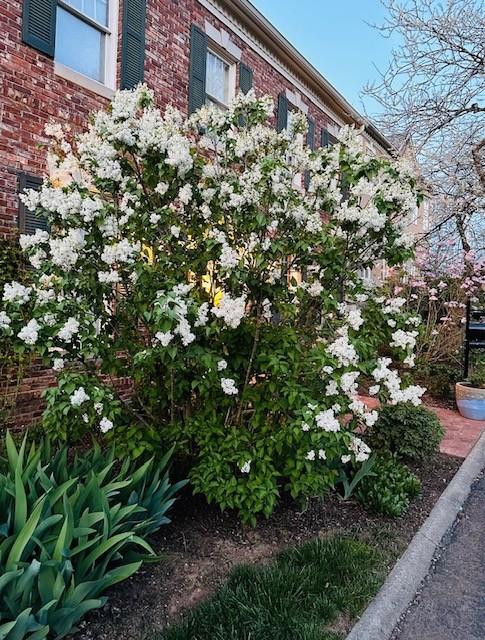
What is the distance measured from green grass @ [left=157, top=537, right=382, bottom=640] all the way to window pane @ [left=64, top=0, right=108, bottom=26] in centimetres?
631

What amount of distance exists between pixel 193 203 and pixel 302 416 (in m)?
1.57

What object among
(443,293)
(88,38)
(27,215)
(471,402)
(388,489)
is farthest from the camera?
(443,293)

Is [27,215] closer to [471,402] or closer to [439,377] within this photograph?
[471,402]

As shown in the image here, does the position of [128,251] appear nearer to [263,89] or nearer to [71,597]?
[71,597]

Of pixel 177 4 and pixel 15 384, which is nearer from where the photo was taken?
pixel 15 384

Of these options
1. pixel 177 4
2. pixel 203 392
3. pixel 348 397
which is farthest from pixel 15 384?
pixel 177 4

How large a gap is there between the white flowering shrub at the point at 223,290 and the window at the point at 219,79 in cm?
506

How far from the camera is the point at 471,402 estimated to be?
7066 mm

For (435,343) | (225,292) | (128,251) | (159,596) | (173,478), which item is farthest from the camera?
(435,343)

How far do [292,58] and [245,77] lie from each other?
5.54ft

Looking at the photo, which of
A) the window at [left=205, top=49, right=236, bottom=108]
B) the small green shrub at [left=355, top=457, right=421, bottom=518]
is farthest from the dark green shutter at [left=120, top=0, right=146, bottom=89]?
the small green shrub at [left=355, top=457, right=421, bottom=518]

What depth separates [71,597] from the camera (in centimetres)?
197

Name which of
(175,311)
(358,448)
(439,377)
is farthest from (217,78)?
(358,448)

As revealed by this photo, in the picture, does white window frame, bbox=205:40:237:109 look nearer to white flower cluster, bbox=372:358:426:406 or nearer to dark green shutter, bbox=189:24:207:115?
dark green shutter, bbox=189:24:207:115
